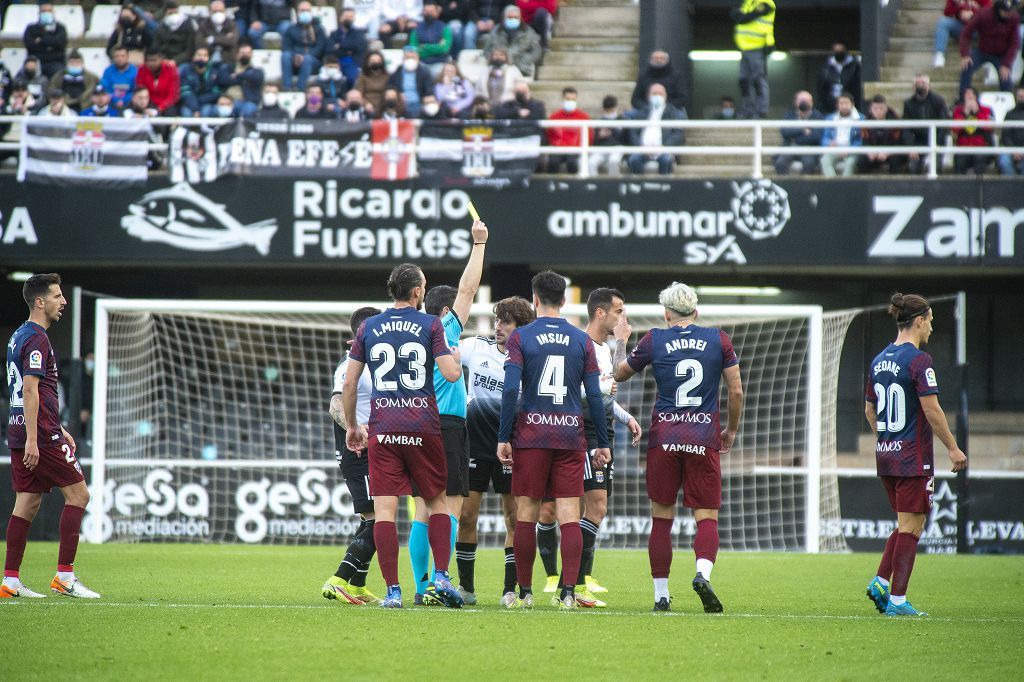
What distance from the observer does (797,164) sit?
671 inches

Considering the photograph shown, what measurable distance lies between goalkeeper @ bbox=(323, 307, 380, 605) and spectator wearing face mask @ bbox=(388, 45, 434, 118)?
10602 mm

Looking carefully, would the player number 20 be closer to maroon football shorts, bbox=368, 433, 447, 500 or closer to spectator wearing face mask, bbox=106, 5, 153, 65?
maroon football shorts, bbox=368, 433, 447, 500

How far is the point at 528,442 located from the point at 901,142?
36.1ft

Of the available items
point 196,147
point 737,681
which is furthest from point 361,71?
point 737,681

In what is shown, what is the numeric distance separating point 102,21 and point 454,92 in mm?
7382

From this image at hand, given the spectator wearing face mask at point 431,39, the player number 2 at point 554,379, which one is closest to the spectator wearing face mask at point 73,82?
the spectator wearing face mask at point 431,39

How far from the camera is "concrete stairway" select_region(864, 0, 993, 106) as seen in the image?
19.8 metres

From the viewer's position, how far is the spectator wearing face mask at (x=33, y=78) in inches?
752

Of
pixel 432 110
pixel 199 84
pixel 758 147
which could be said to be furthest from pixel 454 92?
pixel 758 147

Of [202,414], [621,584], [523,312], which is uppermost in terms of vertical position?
[523,312]

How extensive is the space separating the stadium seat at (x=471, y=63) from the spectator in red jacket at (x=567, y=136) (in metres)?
2.02

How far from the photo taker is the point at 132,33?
19.8m

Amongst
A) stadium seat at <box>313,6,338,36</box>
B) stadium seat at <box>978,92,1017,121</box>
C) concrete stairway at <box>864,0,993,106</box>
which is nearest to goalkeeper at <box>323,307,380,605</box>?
stadium seat at <box>978,92,1017,121</box>

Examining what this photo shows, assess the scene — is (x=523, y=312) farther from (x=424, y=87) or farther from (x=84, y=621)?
(x=424, y=87)
